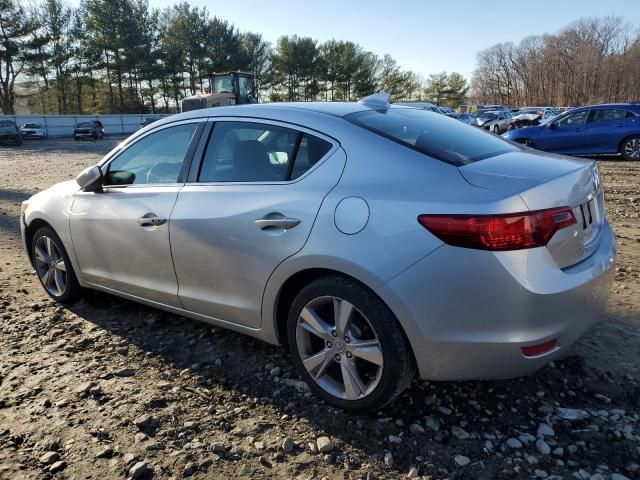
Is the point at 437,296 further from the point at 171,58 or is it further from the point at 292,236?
the point at 171,58

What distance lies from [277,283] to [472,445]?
125 cm

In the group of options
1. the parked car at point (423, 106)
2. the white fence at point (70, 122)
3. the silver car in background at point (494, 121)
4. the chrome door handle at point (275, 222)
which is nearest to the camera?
the chrome door handle at point (275, 222)

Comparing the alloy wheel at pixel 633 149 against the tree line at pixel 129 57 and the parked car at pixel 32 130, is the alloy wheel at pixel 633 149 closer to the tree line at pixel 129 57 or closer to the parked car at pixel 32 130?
the parked car at pixel 32 130

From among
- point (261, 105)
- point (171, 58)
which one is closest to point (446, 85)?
point (171, 58)

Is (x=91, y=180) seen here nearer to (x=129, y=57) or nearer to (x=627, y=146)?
(x=627, y=146)

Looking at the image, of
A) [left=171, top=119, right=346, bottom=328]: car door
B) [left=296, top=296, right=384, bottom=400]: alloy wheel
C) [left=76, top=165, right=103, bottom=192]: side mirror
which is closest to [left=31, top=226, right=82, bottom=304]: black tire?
[left=76, top=165, right=103, bottom=192]: side mirror

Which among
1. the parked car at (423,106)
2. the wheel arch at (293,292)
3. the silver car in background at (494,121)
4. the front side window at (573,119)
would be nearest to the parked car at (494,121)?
the silver car in background at (494,121)

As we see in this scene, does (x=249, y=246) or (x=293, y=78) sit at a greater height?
(x=293, y=78)

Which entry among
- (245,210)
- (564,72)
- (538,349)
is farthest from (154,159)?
(564,72)

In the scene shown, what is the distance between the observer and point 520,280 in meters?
2.16

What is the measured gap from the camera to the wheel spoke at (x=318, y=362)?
273cm

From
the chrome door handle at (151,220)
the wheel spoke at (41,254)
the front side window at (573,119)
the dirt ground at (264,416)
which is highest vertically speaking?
the front side window at (573,119)

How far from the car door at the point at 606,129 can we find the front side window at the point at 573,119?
14cm

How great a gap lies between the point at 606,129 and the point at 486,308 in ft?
46.4
